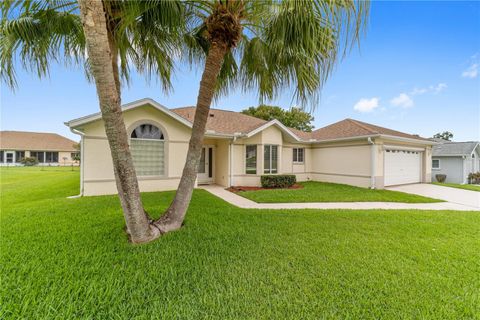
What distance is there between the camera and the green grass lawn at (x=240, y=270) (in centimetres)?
255

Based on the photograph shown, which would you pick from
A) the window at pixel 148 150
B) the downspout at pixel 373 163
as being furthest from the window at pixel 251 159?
the downspout at pixel 373 163

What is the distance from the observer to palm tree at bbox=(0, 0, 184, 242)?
3266 millimetres

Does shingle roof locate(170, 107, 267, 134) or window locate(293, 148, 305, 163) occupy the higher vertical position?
shingle roof locate(170, 107, 267, 134)

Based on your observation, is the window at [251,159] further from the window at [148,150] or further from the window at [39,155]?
the window at [39,155]

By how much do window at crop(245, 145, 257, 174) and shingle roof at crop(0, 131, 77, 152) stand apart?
39.6 metres

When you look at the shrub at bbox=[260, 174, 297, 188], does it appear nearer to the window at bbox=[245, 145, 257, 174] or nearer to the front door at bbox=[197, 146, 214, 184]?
the window at bbox=[245, 145, 257, 174]

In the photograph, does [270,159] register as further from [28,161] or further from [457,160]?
[28,161]

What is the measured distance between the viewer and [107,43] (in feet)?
10.9

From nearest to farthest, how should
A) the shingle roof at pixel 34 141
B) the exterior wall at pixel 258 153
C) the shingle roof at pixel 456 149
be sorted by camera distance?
the exterior wall at pixel 258 153, the shingle roof at pixel 456 149, the shingle roof at pixel 34 141

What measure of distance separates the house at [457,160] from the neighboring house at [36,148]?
53930 mm

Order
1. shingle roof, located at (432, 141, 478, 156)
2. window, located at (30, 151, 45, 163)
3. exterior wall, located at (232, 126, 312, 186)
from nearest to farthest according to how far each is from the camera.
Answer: exterior wall, located at (232, 126, 312, 186) < shingle roof, located at (432, 141, 478, 156) < window, located at (30, 151, 45, 163)

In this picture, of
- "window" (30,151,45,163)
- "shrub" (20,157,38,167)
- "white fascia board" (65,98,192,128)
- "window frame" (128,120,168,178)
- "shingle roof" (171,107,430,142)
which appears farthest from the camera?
"window" (30,151,45,163)

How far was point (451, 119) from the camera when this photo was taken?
54.4 feet

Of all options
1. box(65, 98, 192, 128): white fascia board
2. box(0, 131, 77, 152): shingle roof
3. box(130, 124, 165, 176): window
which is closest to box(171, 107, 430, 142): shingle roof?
box(65, 98, 192, 128): white fascia board
